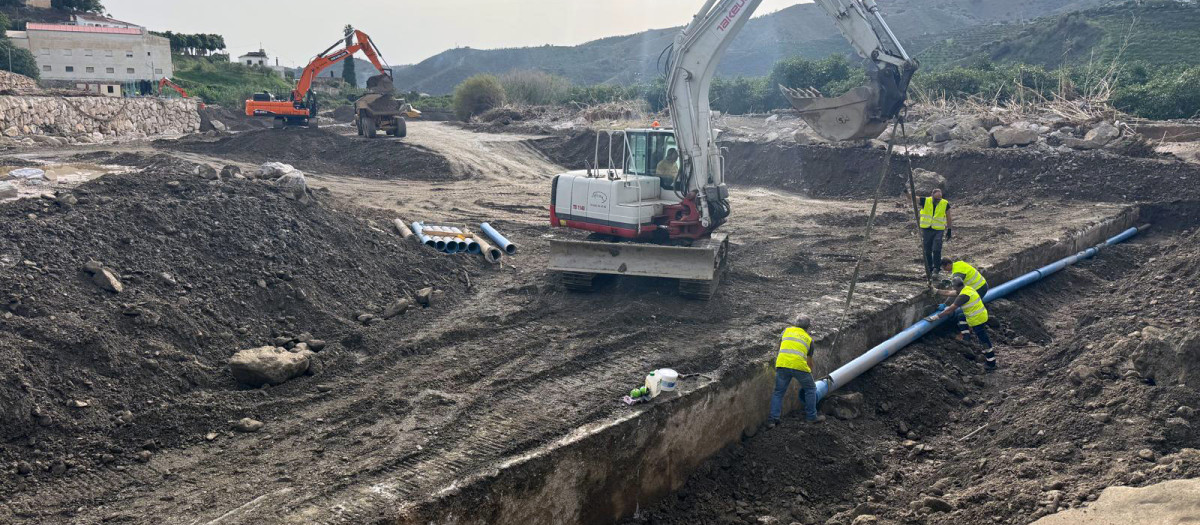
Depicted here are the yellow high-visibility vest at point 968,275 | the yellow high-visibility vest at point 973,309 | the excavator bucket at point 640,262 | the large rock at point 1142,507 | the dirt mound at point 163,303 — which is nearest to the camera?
the large rock at point 1142,507

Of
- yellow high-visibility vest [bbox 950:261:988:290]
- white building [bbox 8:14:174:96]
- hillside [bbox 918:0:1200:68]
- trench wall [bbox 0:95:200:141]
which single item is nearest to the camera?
yellow high-visibility vest [bbox 950:261:988:290]

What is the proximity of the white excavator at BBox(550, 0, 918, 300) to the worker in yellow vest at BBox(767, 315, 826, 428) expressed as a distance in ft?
7.27

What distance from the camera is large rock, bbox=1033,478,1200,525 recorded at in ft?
16.6

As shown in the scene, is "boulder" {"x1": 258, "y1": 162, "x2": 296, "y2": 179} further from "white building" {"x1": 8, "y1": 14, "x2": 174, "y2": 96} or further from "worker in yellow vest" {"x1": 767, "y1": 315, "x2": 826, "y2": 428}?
"white building" {"x1": 8, "y1": 14, "x2": 174, "y2": 96}

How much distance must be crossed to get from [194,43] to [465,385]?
209 ft

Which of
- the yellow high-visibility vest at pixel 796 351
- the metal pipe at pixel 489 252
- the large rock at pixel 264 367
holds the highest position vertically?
the metal pipe at pixel 489 252

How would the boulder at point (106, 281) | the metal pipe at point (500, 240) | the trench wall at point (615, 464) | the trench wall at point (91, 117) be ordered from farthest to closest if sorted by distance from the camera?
the trench wall at point (91, 117) → the metal pipe at point (500, 240) → the boulder at point (106, 281) → the trench wall at point (615, 464)

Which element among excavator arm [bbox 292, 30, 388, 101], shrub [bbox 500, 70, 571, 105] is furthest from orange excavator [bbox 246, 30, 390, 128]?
shrub [bbox 500, 70, 571, 105]

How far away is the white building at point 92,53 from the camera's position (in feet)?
138

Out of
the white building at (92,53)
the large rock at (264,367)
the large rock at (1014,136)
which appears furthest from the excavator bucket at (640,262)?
the white building at (92,53)

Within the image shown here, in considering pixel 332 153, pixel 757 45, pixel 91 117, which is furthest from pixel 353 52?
pixel 757 45

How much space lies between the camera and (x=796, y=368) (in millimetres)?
7910

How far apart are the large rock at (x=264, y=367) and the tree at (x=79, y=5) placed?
218 ft

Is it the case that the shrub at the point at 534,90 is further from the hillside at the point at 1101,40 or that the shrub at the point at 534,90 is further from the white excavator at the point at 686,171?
the white excavator at the point at 686,171
